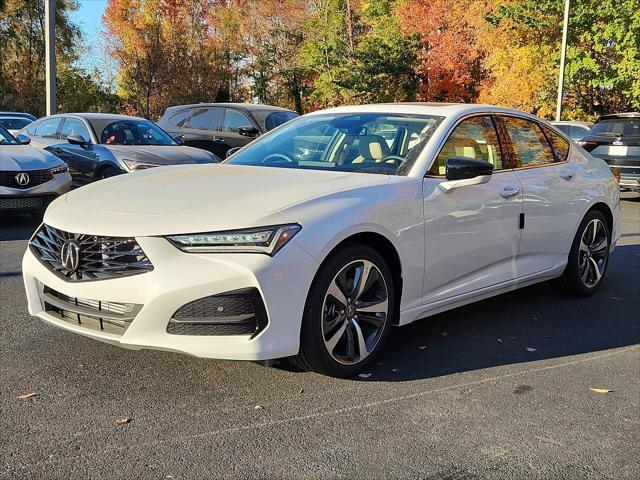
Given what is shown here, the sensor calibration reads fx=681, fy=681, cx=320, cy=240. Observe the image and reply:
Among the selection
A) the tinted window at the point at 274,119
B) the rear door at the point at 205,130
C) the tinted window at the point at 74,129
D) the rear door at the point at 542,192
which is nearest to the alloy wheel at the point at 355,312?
the rear door at the point at 542,192

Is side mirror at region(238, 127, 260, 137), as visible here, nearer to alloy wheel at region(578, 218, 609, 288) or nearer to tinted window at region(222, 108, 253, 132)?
tinted window at region(222, 108, 253, 132)

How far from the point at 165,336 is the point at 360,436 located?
1066mm

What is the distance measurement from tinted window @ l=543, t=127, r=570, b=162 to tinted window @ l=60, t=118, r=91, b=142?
24.9 feet

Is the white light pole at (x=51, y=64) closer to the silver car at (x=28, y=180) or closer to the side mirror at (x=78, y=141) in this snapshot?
the side mirror at (x=78, y=141)

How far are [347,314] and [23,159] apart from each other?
20.7ft

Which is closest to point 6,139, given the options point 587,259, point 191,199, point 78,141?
point 78,141

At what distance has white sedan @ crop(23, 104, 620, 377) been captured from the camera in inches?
131

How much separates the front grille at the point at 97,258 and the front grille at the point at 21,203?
199 inches

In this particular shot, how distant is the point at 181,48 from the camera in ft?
129

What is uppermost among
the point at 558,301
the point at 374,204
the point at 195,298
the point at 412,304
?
the point at 374,204

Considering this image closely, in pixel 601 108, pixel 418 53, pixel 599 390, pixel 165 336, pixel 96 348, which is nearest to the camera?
pixel 165 336

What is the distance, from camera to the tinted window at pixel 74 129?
35.7 ft

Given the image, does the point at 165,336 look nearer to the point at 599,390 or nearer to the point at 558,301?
the point at 599,390

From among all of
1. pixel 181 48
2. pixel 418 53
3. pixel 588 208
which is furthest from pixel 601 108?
pixel 588 208
